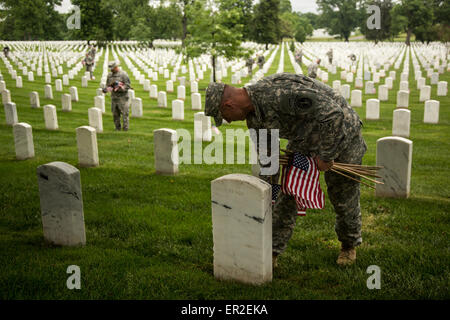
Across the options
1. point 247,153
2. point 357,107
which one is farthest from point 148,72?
point 247,153

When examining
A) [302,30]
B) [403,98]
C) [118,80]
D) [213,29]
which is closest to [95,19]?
[213,29]

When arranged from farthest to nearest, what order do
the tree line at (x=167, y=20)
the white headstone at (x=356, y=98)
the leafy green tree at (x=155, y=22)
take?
the leafy green tree at (x=155, y=22), the tree line at (x=167, y=20), the white headstone at (x=356, y=98)

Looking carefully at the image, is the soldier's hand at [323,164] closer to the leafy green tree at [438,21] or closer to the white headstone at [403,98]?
the white headstone at [403,98]

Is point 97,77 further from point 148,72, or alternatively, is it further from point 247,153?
point 247,153

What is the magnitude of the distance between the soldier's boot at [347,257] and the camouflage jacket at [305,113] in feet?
3.79

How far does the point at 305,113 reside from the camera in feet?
12.8

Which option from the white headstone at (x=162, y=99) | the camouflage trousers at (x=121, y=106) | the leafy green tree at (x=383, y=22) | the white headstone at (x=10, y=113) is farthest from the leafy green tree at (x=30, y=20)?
the leafy green tree at (x=383, y=22)

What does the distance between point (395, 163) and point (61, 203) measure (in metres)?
4.65

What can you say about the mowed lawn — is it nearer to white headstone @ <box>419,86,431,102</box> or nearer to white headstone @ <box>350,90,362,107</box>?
white headstone @ <box>350,90,362,107</box>

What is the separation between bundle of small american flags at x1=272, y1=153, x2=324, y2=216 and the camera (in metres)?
4.21

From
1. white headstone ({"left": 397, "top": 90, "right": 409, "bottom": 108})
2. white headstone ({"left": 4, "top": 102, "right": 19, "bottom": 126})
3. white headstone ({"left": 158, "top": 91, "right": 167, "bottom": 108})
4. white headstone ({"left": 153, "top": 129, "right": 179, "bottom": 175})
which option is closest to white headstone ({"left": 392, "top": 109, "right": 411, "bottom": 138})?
white headstone ({"left": 397, "top": 90, "right": 409, "bottom": 108})

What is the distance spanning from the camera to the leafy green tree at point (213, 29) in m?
22.2

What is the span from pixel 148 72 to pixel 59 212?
81.9 ft
